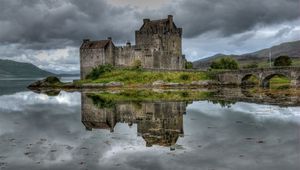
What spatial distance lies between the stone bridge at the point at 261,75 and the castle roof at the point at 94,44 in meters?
20.9

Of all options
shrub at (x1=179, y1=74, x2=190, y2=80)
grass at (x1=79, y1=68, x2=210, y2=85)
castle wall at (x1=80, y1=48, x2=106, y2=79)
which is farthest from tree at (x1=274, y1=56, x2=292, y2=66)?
castle wall at (x1=80, y1=48, x2=106, y2=79)

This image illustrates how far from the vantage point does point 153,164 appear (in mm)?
11953

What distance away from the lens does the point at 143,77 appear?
6297cm

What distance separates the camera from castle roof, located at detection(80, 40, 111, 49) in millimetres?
67750

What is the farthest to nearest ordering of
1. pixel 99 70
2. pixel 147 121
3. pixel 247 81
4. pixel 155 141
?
pixel 247 81 → pixel 99 70 → pixel 147 121 → pixel 155 141

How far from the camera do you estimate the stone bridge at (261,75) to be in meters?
58.3

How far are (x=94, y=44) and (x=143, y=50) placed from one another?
924 centimetres

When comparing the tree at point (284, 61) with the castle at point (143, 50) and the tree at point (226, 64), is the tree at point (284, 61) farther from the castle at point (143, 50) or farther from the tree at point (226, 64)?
the castle at point (143, 50)

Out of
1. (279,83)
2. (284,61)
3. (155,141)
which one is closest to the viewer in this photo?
(155,141)

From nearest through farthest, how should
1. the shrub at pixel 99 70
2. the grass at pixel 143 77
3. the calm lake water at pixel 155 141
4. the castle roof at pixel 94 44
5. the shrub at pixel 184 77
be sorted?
the calm lake water at pixel 155 141 → the grass at pixel 143 77 → the shrub at pixel 184 77 → the shrub at pixel 99 70 → the castle roof at pixel 94 44

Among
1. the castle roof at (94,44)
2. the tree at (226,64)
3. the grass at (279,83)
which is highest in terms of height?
the castle roof at (94,44)

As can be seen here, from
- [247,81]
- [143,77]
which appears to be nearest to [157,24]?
[143,77]

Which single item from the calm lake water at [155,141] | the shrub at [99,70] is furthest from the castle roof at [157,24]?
the calm lake water at [155,141]

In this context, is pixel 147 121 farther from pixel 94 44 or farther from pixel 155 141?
pixel 94 44
